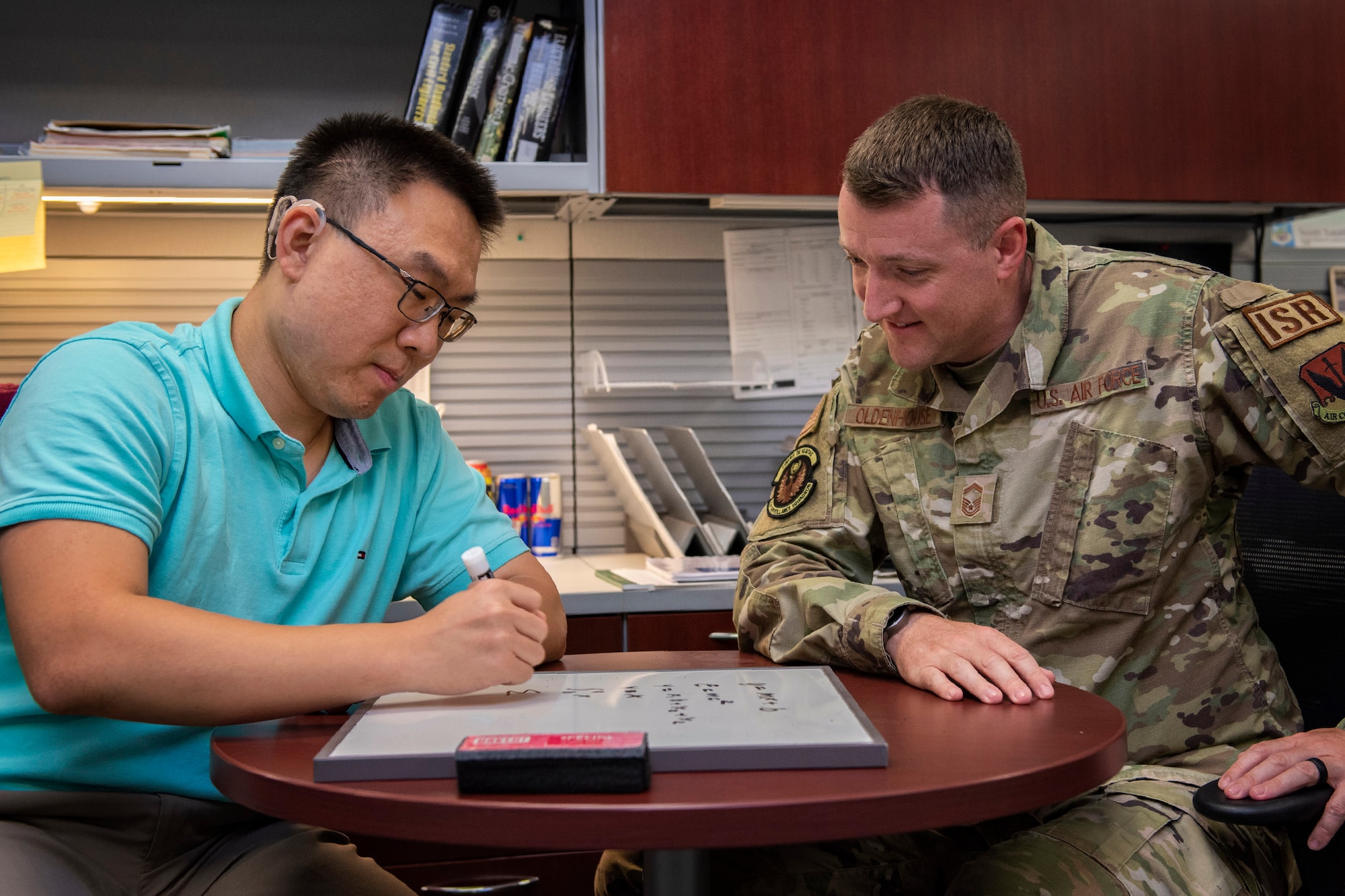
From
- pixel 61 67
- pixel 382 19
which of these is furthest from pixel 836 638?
pixel 61 67

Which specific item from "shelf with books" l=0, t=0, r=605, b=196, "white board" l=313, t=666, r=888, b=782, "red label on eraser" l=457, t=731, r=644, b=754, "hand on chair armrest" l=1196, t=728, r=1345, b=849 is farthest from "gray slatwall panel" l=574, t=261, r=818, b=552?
"red label on eraser" l=457, t=731, r=644, b=754

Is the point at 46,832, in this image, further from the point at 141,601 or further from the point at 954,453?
the point at 954,453

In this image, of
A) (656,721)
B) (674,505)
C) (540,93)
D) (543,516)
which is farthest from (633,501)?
(656,721)

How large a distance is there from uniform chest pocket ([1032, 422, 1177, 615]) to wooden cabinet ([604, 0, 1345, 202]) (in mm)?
982

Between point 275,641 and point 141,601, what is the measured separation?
0.40 feet

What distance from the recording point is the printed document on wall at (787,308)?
2.58m

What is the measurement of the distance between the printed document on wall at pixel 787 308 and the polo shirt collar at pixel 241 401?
129 cm

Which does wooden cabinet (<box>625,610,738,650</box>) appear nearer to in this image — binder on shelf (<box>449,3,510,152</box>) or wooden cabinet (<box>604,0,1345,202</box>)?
wooden cabinet (<box>604,0,1345,202</box>)

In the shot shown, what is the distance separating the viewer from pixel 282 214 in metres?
1.33

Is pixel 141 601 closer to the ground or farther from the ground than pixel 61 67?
closer to the ground

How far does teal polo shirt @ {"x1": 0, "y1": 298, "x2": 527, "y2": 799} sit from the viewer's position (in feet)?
3.60

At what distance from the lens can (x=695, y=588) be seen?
2053 millimetres

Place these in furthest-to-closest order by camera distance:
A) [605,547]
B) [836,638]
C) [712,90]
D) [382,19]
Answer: [605,547], [382,19], [712,90], [836,638]

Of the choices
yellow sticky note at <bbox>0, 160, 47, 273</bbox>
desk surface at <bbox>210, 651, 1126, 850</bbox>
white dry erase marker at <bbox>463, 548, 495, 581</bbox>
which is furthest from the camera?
yellow sticky note at <bbox>0, 160, 47, 273</bbox>
